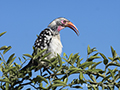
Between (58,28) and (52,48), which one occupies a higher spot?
(58,28)

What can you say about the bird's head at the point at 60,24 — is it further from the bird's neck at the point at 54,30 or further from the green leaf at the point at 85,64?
the green leaf at the point at 85,64

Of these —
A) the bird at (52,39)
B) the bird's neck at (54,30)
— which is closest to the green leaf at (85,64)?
the bird at (52,39)

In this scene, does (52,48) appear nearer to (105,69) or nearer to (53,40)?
(53,40)

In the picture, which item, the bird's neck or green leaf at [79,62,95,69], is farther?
the bird's neck

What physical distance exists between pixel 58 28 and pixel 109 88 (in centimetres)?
238

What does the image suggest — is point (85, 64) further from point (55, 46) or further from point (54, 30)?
point (54, 30)

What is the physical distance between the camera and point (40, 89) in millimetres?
3068

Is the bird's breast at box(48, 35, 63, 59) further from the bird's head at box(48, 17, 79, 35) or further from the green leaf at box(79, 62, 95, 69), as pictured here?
the green leaf at box(79, 62, 95, 69)

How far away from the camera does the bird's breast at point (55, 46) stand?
15.1 feet

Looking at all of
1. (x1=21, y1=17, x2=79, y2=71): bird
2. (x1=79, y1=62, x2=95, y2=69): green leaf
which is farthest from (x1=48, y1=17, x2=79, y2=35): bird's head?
(x1=79, y1=62, x2=95, y2=69): green leaf

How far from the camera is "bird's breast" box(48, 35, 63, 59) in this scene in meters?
4.61

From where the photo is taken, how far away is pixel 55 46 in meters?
4.66

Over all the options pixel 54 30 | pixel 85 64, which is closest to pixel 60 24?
pixel 54 30

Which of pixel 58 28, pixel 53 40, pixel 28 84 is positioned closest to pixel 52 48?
pixel 53 40
